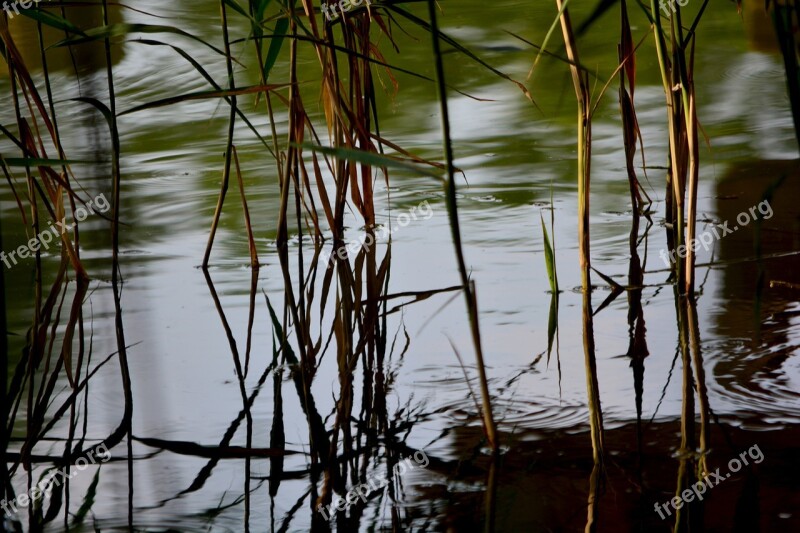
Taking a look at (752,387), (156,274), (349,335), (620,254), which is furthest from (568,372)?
(156,274)

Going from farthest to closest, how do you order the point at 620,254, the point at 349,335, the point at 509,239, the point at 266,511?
the point at 509,239 < the point at 620,254 < the point at 349,335 < the point at 266,511

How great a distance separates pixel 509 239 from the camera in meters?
2.14

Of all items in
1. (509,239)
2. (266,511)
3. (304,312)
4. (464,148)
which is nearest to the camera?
(266,511)

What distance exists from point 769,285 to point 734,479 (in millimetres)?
713

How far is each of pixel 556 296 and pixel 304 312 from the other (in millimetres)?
411

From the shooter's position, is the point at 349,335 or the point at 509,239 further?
the point at 509,239

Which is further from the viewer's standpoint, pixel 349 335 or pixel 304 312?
pixel 304 312

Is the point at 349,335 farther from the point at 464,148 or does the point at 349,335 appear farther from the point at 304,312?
the point at 464,148

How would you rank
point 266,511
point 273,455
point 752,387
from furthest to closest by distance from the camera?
point 752,387 < point 273,455 < point 266,511

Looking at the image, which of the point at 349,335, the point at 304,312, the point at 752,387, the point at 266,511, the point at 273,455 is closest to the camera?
the point at 266,511

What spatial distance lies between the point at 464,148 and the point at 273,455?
192 cm

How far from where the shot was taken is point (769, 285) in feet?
5.68

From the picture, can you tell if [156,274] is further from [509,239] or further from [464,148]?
[464,148]

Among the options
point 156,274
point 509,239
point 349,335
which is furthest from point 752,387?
point 156,274
